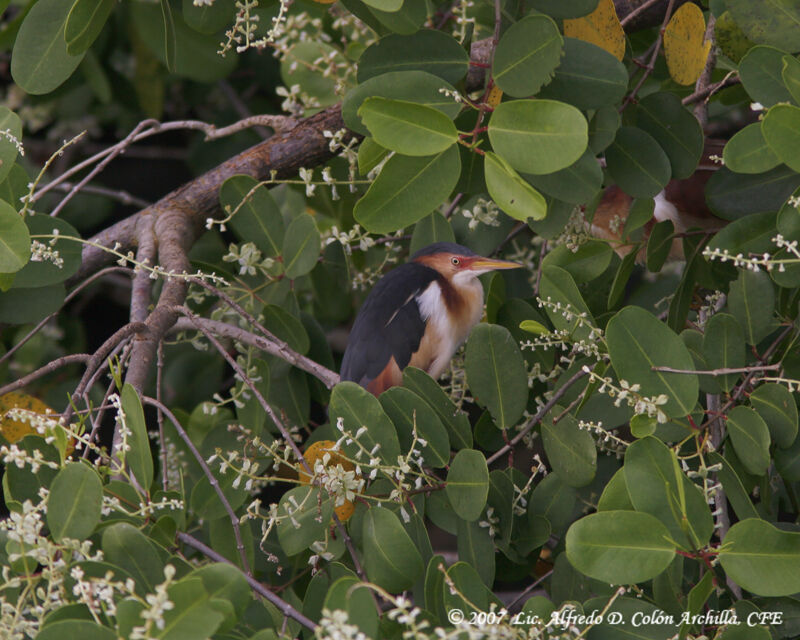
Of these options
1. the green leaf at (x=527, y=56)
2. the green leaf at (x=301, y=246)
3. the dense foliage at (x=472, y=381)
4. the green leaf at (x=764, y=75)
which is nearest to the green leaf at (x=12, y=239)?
the dense foliage at (x=472, y=381)

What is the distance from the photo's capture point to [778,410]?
1.47 metres

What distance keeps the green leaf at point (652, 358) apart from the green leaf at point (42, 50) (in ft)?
4.14

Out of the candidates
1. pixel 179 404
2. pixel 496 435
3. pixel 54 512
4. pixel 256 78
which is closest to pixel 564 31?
pixel 496 435

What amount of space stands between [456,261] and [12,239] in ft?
3.85

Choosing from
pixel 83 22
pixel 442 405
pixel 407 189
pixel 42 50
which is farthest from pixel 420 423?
pixel 42 50

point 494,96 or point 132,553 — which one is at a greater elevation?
point 494,96

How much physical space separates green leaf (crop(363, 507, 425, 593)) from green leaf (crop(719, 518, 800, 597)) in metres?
0.46

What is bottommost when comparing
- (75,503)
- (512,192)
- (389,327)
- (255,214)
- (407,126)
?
(389,327)

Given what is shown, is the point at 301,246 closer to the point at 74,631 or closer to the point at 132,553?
the point at 132,553

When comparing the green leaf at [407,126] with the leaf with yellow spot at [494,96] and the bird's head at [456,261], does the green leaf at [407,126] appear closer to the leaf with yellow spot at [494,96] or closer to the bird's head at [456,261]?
the leaf with yellow spot at [494,96]

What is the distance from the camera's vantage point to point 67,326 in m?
3.15

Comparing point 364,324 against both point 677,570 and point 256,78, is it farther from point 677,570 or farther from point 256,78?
point 256,78

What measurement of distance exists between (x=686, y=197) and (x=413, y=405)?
3.78 feet

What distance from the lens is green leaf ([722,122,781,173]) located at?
1.52m
